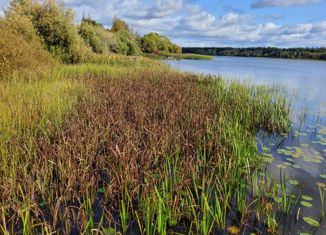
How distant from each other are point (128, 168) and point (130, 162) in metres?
0.14

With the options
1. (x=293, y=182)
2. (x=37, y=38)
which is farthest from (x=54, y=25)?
(x=293, y=182)

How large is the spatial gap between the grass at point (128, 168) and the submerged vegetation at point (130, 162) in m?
0.02

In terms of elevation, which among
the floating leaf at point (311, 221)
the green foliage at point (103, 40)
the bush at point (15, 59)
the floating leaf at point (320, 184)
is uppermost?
the green foliage at point (103, 40)

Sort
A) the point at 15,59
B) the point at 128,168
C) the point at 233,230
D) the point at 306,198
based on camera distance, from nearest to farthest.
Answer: the point at 233,230, the point at 128,168, the point at 306,198, the point at 15,59

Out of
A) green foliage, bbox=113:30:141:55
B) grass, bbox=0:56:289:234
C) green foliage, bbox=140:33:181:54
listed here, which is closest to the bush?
grass, bbox=0:56:289:234

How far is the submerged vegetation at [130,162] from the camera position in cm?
343

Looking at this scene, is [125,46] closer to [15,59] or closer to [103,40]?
[103,40]

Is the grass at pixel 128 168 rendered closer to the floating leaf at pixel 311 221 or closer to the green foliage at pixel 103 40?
the floating leaf at pixel 311 221

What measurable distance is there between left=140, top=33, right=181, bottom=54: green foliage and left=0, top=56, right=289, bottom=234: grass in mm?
63337

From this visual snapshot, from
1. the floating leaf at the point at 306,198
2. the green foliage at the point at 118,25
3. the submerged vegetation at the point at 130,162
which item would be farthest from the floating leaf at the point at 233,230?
the green foliage at the point at 118,25

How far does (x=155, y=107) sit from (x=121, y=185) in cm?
418

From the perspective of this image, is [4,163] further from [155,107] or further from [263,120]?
[263,120]

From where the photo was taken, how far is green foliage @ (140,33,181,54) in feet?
233

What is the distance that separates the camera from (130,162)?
4.03 m
